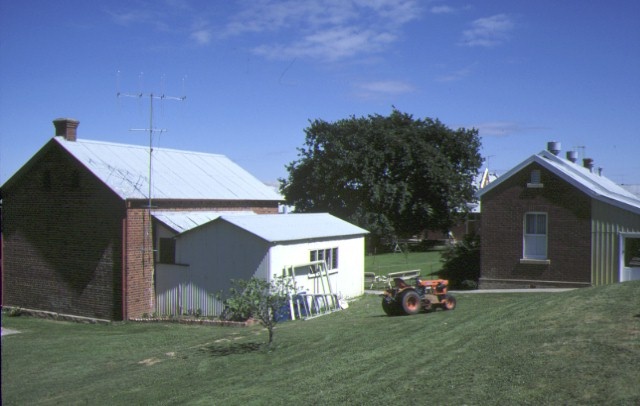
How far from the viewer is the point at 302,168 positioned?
57906 mm

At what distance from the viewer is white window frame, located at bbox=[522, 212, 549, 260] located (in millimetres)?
27281

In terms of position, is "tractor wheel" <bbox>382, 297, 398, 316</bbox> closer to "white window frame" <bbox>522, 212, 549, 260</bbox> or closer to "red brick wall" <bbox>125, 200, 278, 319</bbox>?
"white window frame" <bbox>522, 212, 549, 260</bbox>

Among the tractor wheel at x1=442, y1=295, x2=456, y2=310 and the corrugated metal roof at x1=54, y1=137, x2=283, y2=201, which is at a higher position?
the corrugated metal roof at x1=54, y1=137, x2=283, y2=201

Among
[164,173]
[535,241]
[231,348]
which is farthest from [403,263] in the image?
[231,348]

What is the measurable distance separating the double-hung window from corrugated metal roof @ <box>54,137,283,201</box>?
1281 cm

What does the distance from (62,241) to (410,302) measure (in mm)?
15787

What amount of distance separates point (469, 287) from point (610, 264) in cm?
622

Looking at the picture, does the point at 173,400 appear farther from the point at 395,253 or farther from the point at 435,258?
the point at 395,253

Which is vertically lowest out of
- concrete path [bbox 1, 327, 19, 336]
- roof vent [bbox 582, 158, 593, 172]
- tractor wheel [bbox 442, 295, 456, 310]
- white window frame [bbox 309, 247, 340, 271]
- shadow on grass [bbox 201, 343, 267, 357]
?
concrete path [bbox 1, 327, 19, 336]

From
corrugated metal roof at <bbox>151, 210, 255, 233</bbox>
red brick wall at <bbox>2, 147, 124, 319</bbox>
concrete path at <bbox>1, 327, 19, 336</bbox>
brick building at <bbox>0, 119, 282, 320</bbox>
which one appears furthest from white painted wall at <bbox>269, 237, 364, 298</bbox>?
concrete path at <bbox>1, 327, 19, 336</bbox>

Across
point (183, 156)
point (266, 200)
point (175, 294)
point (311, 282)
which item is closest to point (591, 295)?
point (311, 282)

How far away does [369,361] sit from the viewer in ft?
43.2

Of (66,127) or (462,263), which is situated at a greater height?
(66,127)

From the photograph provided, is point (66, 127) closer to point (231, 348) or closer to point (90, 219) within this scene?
point (90, 219)
